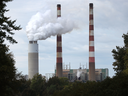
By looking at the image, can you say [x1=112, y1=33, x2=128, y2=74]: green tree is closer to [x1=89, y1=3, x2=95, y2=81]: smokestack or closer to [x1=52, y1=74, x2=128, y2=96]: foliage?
[x1=89, y1=3, x2=95, y2=81]: smokestack

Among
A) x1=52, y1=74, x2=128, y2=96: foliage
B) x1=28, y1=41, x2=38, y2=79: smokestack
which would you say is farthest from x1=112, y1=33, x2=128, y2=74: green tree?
x1=52, y1=74, x2=128, y2=96: foliage

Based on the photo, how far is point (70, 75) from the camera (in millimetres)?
85000

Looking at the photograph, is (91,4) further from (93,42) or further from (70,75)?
(70,75)

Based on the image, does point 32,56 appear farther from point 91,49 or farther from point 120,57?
point 120,57

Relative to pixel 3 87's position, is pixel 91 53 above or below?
above

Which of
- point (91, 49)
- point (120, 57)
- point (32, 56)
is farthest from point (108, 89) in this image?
point (91, 49)

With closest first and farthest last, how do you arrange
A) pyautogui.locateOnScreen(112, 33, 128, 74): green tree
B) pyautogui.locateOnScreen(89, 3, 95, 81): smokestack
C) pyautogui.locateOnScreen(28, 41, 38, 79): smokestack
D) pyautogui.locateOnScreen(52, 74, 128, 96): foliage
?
1. pyautogui.locateOnScreen(52, 74, 128, 96): foliage
2. pyautogui.locateOnScreen(112, 33, 128, 74): green tree
3. pyautogui.locateOnScreen(28, 41, 38, 79): smokestack
4. pyautogui.locateOnScreen(89, 3, 95, 81): smokestack

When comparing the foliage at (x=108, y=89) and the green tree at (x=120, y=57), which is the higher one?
the green tree at (x=120, y=57)

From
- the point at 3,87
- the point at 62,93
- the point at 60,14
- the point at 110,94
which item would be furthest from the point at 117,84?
the point at 60,14

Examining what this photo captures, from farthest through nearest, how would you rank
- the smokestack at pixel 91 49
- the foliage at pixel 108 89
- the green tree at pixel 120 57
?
the smokestack at pixel 91 49 < the green tree at pixel 120 57 < the foliage at pixel 108 89

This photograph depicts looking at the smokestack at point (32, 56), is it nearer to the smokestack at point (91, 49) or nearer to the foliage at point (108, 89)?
the smokestack at point (91, 49)

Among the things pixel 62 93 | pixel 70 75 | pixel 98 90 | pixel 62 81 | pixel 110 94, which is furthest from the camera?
pixel 70 75

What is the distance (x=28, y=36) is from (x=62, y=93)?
126 ft

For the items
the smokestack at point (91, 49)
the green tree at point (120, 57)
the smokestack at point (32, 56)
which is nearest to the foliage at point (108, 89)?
the green tree at point (120, 57)
